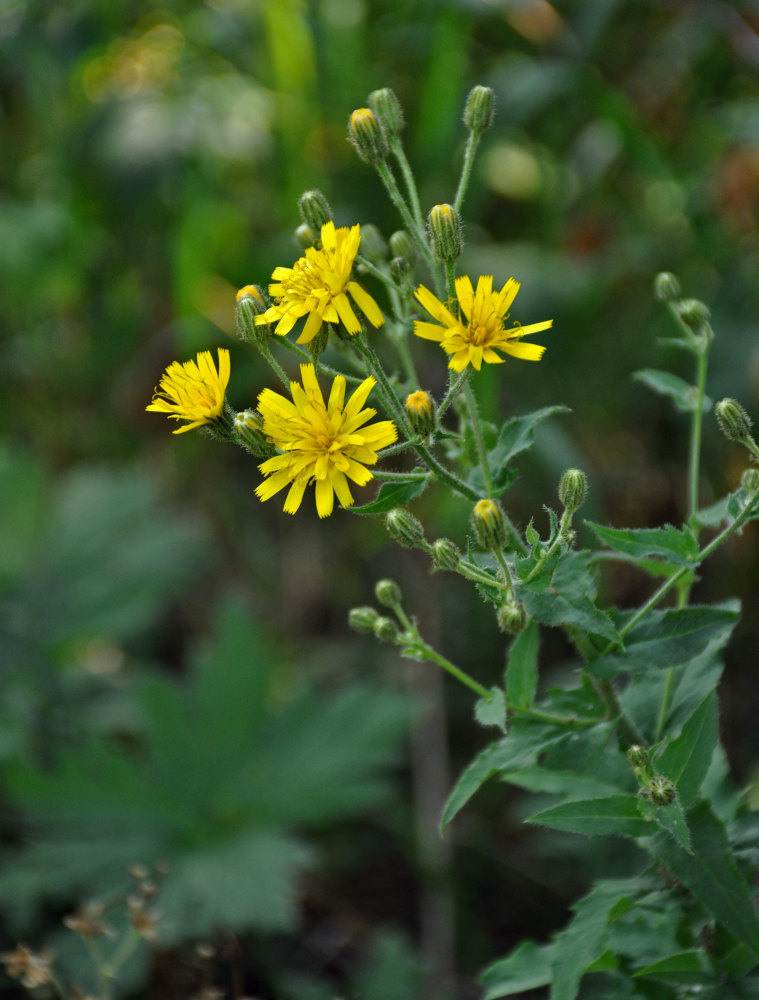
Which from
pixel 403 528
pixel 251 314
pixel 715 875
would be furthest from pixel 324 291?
pixel 715 875

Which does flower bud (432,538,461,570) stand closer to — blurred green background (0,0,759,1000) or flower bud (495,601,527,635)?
flower bud (495,601,527,635)

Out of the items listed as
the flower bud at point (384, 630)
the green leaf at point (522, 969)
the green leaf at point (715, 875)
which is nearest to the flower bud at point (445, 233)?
the flower bud at point (384, 630)

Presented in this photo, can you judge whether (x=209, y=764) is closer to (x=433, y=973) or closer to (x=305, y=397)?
(x=433, y=973)

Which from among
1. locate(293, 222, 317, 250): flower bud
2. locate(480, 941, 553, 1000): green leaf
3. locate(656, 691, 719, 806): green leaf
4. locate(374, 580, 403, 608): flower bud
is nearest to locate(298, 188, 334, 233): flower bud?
locate(293, 222, 317, 250): flower bud

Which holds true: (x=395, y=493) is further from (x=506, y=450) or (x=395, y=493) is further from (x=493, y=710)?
(x=493, y=710)

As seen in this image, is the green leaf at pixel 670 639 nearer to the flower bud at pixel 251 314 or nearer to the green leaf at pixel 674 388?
the green leaf at pixel 674 388
